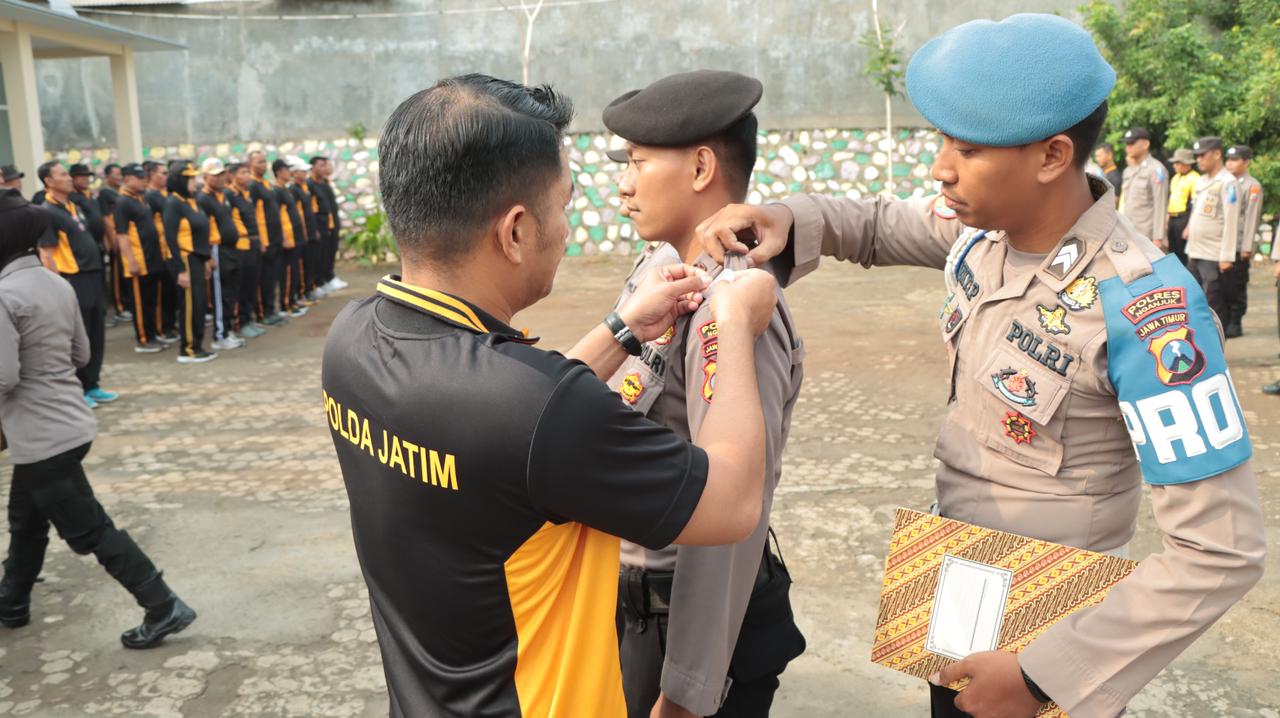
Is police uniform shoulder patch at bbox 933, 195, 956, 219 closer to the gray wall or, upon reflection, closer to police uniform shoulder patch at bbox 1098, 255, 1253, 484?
police uniform shoulder patch at bbox 1098, 255, 1253, 484

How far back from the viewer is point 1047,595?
1.66 metres

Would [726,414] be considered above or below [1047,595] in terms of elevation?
above

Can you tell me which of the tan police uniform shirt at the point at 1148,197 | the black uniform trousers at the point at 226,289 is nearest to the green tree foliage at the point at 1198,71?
the tan police uniform shirt at the point at 1148,197

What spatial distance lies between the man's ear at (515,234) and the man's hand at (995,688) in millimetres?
988

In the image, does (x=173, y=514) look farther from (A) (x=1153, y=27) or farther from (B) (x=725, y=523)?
(A) (x=1153, y=27)

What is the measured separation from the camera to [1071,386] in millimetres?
1674

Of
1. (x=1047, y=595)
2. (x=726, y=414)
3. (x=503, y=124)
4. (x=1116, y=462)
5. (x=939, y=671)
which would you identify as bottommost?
(x=939, y=671)

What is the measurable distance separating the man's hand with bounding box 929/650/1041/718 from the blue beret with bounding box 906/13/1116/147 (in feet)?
2.74

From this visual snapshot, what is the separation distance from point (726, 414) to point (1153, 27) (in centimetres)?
1540

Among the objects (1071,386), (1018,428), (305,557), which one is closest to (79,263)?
(305,557)

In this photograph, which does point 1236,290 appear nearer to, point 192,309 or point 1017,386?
point 1017,386

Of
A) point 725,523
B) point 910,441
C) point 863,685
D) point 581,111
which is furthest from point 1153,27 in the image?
point 725,523

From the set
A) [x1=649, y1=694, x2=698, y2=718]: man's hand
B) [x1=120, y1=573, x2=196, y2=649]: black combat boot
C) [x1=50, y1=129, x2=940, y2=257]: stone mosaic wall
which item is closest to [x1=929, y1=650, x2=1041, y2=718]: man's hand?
[x1=649, y1=694, x2=698, y2=718]: man's hand

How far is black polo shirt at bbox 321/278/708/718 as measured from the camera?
133 cm
